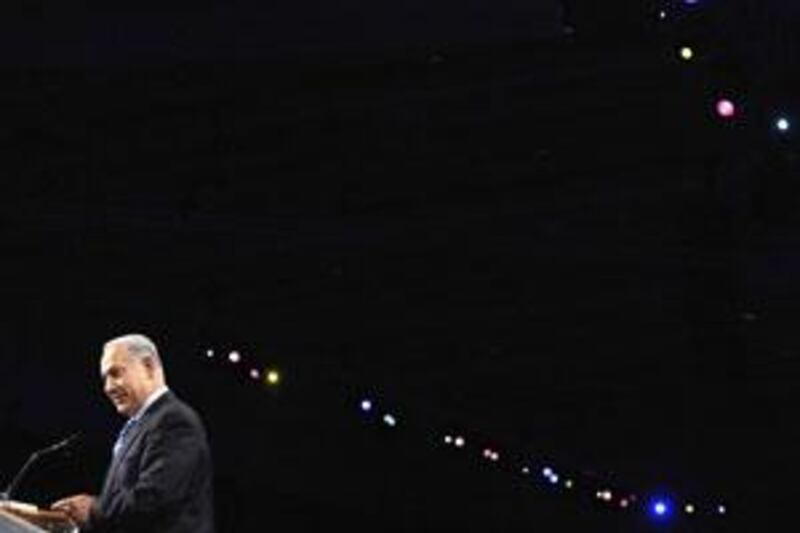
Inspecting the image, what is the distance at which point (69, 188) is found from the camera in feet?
25.3

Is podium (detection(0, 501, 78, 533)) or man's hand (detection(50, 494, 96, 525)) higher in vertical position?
man's hand (detection(50, 494, 96, 525))

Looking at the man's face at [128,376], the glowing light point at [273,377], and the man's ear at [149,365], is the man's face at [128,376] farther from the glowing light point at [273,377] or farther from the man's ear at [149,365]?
the glowing light point at [273,377]

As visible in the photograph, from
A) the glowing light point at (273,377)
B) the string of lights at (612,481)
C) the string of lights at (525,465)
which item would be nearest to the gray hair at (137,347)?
the string of lights at (612,481)

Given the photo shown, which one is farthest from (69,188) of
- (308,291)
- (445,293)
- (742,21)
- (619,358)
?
(619,358)

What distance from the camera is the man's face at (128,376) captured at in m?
3.16

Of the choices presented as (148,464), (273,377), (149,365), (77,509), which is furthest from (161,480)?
(273,377)

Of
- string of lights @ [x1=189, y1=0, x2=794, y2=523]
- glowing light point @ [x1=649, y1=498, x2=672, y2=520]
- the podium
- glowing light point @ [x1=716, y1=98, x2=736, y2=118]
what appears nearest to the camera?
the podium

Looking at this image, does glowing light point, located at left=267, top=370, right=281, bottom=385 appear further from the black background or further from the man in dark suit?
the man in dark suit

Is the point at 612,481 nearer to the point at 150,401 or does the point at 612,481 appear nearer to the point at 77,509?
the point at 150,401

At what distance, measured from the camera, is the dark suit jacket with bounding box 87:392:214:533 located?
2.97 m

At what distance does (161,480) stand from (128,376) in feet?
0.81

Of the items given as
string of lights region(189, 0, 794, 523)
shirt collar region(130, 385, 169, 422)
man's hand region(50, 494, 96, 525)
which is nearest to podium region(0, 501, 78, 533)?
man's hand region(50, 494, 96, 525)

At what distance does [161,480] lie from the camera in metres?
3.01

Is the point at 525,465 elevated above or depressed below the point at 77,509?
above
